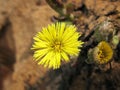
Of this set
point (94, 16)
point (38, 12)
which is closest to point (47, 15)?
point (38, 12)

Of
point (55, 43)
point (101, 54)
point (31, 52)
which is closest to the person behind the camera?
point (101, 54)

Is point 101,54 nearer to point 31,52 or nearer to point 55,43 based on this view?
point 55,43

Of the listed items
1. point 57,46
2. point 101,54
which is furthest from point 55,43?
point 101,54

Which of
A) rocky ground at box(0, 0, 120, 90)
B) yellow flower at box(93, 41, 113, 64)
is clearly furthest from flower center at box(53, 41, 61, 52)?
rocky ground at box(0, 0, 120, 90)

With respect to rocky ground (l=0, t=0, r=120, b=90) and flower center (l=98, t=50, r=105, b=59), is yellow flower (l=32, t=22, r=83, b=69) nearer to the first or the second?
flower center (l=98, t=50, r=105, b=59)

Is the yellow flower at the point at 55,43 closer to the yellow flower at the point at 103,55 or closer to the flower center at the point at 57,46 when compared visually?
the flower center at the point at 57,46

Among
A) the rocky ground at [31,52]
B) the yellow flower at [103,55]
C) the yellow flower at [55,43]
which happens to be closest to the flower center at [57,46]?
the yellow flower at [55,43]
